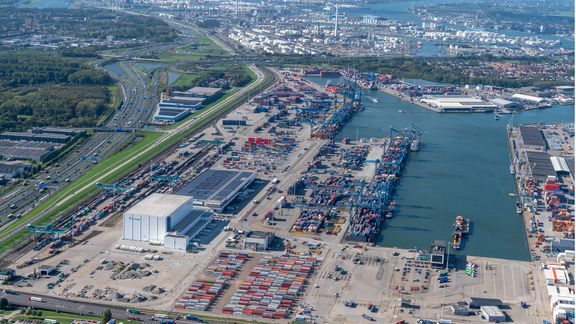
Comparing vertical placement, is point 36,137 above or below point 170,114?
above

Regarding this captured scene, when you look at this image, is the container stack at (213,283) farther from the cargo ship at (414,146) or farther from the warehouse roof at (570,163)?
the warehouse roof at (570,163)

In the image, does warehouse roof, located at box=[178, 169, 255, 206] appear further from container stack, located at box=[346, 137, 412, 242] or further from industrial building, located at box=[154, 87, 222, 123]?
industrial building, located at box=[154, 87, 222, 123]

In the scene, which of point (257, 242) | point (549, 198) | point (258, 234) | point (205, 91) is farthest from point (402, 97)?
point (257, 242)

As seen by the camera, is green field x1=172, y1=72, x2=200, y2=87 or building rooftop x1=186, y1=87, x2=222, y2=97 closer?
building rooftop x1=186, y1=87, x2=222, y2=97

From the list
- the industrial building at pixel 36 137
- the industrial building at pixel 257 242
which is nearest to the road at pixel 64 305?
the industrial building at pixel 257 242

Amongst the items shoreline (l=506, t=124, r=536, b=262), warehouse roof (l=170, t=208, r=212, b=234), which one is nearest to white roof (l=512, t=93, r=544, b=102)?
shoreline (l=506, t=124, r=536, b=262)

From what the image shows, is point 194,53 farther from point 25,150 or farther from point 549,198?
point 549,198
